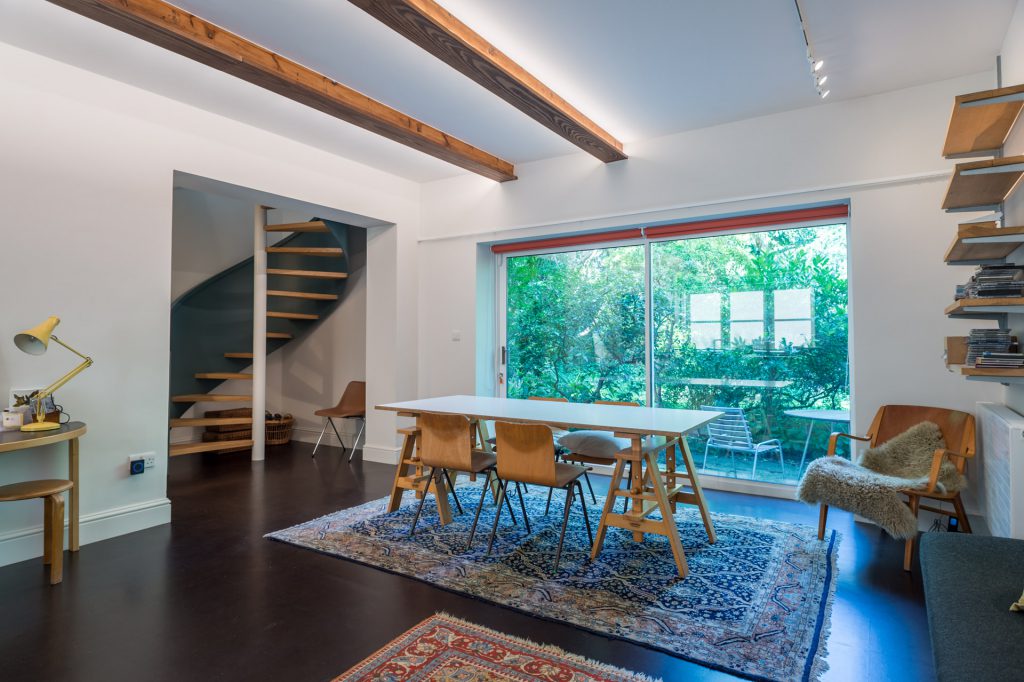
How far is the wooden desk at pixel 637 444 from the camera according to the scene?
9.91ft

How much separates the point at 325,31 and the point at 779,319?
398 centimetres

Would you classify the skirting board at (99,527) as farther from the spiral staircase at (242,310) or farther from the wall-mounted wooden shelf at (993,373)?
the wall-mounted wooden shelf at (993,373)

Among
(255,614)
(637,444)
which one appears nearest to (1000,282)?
(637,444)

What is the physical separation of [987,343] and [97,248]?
17.3ft

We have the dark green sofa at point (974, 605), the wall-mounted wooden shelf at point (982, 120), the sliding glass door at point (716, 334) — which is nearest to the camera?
the dark green sofa at point (974, 605)

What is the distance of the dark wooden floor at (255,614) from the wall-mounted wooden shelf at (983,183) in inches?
81.0

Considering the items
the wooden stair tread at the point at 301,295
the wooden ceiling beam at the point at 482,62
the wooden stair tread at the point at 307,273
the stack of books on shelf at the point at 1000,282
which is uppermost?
the wooden ceiling beam at the point at 482,62

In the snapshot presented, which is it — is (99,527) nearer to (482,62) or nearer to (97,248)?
(97,248)

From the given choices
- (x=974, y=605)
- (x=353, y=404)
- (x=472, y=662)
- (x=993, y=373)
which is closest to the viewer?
(x=974, y=605)

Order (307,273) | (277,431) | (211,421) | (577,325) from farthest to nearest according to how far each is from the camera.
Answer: (277,431), (307,273), (211,421), (577,325)

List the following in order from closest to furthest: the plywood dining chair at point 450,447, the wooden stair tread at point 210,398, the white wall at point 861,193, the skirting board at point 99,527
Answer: the skirting board at point 99,527 < the plywood dining chair at point 450,447 < the white wall at point 861,193 < the wooden stair tread at point 210,398

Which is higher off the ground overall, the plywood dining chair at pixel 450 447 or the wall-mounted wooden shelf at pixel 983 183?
the wall-mounted wooden shelf at pixel 983 183

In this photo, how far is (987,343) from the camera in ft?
9.23

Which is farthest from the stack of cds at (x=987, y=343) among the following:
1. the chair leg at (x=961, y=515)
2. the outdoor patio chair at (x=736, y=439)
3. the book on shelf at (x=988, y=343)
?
the outdoor patio chair at (x=736, y=439)
